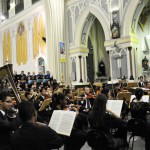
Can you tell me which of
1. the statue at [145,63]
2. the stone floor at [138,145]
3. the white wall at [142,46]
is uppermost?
the white wall at [142,46]

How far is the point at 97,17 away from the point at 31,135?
15.4 meters

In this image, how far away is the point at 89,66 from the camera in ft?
69.0

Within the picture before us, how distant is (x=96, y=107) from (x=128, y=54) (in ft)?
39.1

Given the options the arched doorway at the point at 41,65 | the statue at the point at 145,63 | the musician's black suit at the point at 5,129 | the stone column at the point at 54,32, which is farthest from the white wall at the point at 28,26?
the musician's black suit at the point at 5,129

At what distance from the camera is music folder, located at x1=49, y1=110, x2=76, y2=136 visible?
11.0ft

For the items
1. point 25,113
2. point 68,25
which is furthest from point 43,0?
point 25,113

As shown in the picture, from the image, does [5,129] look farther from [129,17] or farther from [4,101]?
[129,17]

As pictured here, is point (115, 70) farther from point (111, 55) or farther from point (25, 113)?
point (25, 113)

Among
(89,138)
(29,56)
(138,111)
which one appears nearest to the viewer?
(89,138)

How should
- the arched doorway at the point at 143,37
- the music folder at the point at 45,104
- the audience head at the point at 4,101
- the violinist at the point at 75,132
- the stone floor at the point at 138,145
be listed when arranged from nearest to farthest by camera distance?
the audience head at the point at 4,101 → the violinist at the point at 75,132 → the stone floor at the point at 138,145 → the music folder at the point at 45,104 → the arched doorway at the point at 143,37

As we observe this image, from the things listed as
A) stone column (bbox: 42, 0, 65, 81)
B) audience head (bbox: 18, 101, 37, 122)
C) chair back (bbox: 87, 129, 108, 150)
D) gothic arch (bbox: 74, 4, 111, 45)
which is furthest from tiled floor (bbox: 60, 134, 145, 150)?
stone column (bbox: 42, 0, 65, 81)

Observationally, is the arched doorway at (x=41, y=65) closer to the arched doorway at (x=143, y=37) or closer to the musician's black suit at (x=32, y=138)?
the arched doorway at (x=143, y=37)

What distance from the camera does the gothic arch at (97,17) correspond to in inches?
640

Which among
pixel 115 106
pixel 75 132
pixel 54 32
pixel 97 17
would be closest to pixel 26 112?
pixel 75 132
